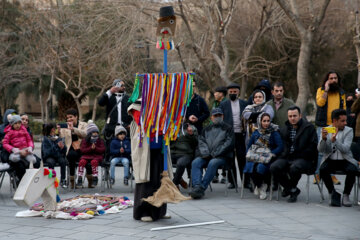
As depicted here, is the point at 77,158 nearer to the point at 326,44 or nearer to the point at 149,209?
the point at 149,209

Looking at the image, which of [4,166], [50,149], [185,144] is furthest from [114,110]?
[4,166]

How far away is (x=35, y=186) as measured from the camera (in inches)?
272

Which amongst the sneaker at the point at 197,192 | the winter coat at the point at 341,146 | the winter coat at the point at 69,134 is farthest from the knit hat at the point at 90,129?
the winter coat at the point at 341,146

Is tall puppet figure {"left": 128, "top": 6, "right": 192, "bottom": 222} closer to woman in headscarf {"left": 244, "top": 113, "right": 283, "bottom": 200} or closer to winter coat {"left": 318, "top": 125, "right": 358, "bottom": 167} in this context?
woman in headscarf {"left": 244, "top": 113, "right": 283, "bottom": 200}

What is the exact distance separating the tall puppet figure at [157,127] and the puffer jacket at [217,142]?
2222mm

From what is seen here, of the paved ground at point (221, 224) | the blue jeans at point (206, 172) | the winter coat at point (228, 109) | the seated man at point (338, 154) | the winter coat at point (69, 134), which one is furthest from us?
the winter coat at point (69, 134)

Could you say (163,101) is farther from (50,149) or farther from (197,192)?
(50,149)

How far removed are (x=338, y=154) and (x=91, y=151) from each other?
439cm

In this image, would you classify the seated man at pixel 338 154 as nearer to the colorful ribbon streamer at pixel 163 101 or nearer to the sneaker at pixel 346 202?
the sneaker at pixel 346 202

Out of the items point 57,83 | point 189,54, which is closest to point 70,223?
point 189,54

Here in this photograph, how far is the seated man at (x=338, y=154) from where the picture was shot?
778 centimetres

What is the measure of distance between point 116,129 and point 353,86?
18.8m

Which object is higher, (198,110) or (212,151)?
(198,110)

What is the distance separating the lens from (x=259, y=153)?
27.8 ft
